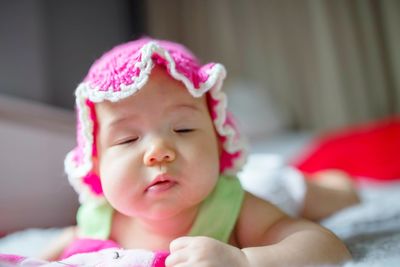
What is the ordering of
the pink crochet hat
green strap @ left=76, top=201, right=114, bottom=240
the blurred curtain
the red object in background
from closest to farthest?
the pink crochet hat, green strap @ left=76, top=201, right=114, bottom=240, the red object in background, the blurred curtain

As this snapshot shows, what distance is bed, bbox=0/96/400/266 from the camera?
0.65 metres

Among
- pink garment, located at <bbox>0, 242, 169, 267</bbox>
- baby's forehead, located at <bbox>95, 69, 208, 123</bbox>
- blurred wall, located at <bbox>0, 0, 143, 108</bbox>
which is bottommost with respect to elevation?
pink garment, located at <bbox>0, 242, 169, 267</bbox>

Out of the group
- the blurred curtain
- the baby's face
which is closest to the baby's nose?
the baby's face

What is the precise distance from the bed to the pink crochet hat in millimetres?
109

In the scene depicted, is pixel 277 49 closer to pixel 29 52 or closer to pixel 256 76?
pixel 256 76

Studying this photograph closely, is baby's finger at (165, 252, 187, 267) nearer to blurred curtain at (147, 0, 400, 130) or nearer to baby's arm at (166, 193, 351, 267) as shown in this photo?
baby's arm at (166, 193, 351, 267)

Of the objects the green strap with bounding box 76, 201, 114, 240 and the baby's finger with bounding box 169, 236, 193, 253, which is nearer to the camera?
the baby's finger with bounding box 169, 236, 193, 253

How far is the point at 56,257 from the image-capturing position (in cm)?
67

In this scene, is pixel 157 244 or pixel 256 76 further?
pixel 256 76

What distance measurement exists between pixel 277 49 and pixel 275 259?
218cm

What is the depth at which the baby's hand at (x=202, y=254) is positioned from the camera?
439 mm

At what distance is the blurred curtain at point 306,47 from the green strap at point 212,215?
6.15ft

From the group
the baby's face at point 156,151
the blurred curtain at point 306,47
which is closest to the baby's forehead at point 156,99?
the baby's face at point 156,151

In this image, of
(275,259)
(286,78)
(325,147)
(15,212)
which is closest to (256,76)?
(286,78)
